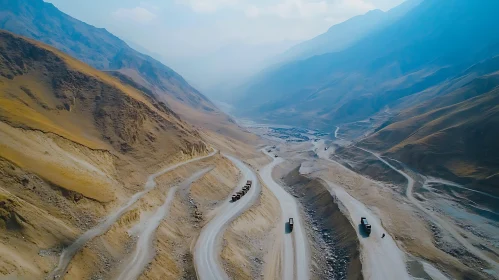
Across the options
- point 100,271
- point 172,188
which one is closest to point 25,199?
point 100,271

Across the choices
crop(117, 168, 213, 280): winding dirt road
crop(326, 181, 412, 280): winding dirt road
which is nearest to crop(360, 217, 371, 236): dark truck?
crop(326, 181, 412, 280): winding dirt road

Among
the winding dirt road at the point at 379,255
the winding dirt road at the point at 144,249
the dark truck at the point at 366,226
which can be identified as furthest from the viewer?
the dark truck at the point at 366,226

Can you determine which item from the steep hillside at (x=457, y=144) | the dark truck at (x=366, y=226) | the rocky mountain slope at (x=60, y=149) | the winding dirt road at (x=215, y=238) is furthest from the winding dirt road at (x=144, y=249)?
the steep hillside at (x=457, y=144)

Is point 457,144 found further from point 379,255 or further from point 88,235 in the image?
point 88,235

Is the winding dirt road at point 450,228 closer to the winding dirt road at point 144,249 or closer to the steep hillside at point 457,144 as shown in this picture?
the steep hillside at point 457,144

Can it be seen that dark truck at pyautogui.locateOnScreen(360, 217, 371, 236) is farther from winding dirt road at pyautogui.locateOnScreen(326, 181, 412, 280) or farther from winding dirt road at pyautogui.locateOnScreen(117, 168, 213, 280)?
winding dirt road at pyautogui.locateOnScreen(117, 168, 213, 280)

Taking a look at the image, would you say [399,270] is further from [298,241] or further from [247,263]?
[247,263]
